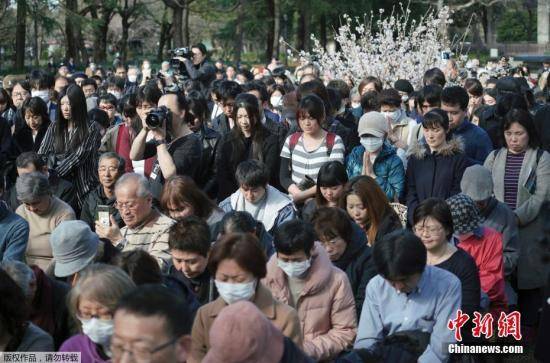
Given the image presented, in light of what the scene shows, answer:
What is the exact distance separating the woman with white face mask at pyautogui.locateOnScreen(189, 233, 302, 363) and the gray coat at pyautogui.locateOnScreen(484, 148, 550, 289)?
335cm

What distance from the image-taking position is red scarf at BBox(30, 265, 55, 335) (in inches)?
221

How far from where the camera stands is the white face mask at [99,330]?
4707 mm

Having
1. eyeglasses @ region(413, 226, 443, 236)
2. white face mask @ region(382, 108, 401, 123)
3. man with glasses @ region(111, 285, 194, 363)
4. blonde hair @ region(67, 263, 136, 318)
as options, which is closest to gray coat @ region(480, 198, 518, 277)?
eyeglasses @ region(413, 226, 443, 236)

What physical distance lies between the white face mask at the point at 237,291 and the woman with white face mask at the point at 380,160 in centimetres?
357

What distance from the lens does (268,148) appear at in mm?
9188

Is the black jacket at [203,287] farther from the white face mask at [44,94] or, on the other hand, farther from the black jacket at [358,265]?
the white face mask at [44,94]

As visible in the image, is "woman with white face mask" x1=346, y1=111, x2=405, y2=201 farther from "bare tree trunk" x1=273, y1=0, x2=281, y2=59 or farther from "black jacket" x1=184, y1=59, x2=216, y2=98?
→ "bare tree trunk" x1=273, y1=0, x2=281, y2=59

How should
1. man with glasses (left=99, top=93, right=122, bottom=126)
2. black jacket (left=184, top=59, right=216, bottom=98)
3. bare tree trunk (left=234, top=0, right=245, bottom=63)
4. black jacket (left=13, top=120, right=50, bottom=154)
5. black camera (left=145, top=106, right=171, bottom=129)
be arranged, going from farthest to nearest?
bare tree trunk (left=234, top=0, right=245, bottom=63), black jacket (left=184, top=59, right=216, bottom=98), man with glasses (left=99, top=93, right=122, bottom=126), black jacket (left=13, top=120, right=50, bottom=154), black camera (left=145, top=106, right=171, bottom=129)

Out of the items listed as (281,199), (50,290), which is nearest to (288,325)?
(50,290)

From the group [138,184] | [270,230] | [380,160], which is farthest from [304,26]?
[138,184]

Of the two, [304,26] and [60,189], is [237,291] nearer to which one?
[60,189]

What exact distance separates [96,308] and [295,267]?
1276mm

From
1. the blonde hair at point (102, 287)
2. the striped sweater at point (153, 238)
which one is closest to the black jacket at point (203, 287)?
the striped sweater at point (153, 238)

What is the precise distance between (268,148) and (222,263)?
413 cm
